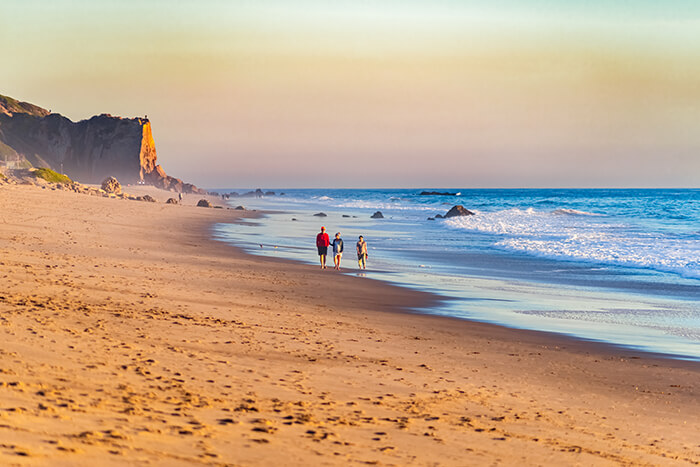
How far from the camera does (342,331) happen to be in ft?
35.4

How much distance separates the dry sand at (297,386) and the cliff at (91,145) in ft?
491

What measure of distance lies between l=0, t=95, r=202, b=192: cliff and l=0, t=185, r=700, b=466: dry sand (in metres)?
150

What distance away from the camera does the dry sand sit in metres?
5.06

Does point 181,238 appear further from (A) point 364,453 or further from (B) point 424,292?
(A) point 364,453

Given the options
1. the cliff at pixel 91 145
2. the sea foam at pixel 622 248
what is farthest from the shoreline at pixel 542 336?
the cliff at pixel 91 145

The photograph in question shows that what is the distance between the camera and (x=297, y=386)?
23.1 feet

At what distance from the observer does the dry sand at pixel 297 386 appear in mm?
5059

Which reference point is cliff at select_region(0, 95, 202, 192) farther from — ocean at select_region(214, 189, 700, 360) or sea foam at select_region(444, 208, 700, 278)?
ocean at select_region(214, 189, 700, 360)

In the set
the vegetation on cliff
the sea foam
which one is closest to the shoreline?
the sea foam

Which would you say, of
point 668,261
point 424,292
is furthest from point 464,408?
point 668,261

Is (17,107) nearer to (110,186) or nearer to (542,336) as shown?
(110,186)

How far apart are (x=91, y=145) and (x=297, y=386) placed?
174634mm

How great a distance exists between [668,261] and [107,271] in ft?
63.5

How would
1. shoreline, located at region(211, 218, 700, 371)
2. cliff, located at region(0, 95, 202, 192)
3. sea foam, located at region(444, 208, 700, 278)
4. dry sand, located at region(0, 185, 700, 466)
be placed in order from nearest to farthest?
dry sand, located at region(0, 185, 700, 466), shoreline, located at region(211, 218, 700, 371), sea foam, located at region(444, 208, 700, 278), cliff, located at region(0, 95, 202, 192)
